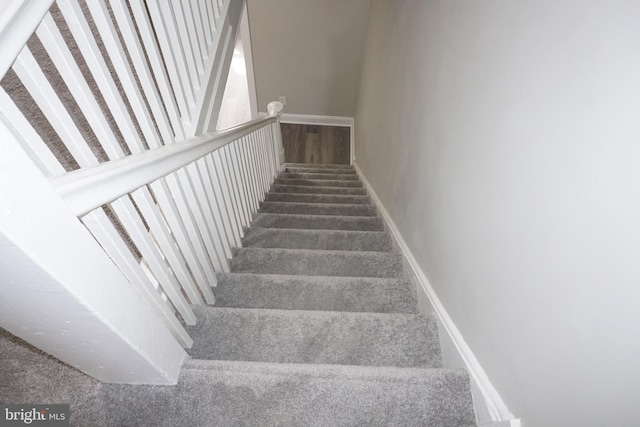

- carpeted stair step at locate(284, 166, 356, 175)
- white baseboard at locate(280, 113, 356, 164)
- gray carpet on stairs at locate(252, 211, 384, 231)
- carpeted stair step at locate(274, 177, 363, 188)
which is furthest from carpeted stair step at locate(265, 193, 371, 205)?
white baseboard at locate(280, 113, 356, 164)

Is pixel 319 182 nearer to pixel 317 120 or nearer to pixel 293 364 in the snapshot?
pixel 317 120

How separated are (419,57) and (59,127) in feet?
5.68

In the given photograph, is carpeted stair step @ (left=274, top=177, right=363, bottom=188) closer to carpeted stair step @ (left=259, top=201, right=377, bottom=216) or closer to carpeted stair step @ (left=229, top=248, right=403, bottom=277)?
carpeted stair step @ (left=259, top=201, right=377, bottom=216)

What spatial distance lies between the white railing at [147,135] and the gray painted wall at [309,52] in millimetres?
3147

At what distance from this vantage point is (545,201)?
2.20ft

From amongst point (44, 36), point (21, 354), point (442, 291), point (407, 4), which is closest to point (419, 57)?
point (407, 4)

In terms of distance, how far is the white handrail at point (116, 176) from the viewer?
1.68ft

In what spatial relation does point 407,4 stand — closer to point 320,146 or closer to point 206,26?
point 206,26

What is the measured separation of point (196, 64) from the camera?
1.40 m

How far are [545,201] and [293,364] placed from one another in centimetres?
84

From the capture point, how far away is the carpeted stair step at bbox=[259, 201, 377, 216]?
2730 millimetres

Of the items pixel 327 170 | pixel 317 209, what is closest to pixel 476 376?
pixel 317 209

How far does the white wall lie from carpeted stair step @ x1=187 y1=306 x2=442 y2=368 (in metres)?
0.20

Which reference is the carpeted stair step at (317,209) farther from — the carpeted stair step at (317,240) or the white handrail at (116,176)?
the white handrail at (116,176)
